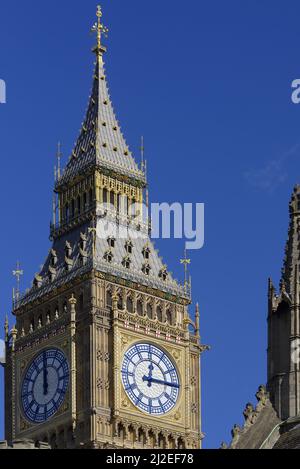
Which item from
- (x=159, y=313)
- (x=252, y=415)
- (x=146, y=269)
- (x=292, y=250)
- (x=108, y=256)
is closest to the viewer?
(x=252, y=415)

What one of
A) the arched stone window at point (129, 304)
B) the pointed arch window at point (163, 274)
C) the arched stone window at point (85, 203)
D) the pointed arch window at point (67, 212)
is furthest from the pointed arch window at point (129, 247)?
the pointed arch window at point (67, 212)

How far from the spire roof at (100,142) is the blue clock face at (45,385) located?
12.7 meters

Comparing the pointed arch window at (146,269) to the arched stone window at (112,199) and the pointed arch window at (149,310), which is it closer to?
the pointed arch window at (149,310)

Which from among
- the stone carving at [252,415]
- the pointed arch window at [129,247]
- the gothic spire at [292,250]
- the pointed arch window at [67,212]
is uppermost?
the pointed arch window at [67,212]

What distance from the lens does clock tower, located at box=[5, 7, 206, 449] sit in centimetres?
16050

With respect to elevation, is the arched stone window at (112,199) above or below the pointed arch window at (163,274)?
above

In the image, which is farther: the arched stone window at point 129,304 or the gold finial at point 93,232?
the gold finial at point 93,232

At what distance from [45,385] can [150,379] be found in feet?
21.1

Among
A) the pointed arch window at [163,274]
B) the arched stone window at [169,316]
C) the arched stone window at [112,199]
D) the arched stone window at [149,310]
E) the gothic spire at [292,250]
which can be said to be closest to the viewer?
the gothic spire at [292,250]

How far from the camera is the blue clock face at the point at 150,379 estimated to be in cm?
16188

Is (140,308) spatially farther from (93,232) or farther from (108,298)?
(93,232)

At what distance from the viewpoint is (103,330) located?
162 metres

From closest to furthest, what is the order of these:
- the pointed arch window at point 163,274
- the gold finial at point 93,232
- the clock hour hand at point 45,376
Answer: the clock hour hand at point 45,376 < the gold finial at point 93,232 < the pointed arch window at point 163,274

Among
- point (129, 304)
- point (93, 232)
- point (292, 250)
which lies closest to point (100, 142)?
point (93, 232)
